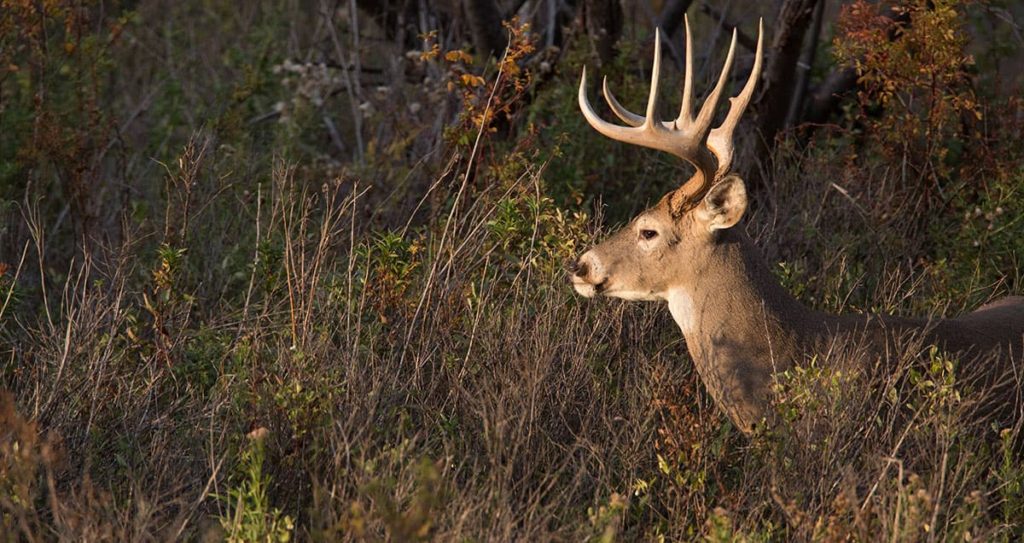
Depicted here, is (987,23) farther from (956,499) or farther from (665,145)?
(956,499)

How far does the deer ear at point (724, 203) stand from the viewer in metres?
4.69

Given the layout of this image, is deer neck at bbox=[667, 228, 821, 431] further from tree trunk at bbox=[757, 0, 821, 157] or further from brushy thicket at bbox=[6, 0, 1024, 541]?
tree trunk at bbox=[757, 0, 821, 157]

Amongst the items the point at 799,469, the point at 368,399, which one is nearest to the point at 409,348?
the point at 368,399

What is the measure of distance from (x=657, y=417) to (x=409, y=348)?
0.96m

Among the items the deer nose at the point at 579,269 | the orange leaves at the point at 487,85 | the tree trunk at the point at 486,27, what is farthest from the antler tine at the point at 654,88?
the tree trunk at the point at 486,27

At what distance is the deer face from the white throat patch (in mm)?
17

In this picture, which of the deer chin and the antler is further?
the deer chin

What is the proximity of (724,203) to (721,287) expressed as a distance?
0.29 metres

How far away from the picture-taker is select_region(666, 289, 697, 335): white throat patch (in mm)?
4852

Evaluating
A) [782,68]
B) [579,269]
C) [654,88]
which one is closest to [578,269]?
[579,269]

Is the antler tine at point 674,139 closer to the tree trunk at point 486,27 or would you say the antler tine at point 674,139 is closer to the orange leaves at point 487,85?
the orange leaves at point 487,85

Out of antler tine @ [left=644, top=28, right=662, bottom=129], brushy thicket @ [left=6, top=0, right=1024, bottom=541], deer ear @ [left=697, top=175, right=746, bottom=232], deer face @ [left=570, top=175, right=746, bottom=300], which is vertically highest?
antler tine @ [left=644, top=28, right=662, bottom=129]

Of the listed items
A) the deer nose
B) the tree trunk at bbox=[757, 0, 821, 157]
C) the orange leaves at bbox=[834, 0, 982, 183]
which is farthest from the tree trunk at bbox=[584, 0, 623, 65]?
the deer nose

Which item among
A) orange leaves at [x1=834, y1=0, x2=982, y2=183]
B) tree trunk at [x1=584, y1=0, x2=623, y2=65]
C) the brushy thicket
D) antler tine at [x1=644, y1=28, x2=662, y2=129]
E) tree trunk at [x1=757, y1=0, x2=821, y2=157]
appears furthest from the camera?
tree trunk at [x1=584, y1=0, x2=623, y2=65]
